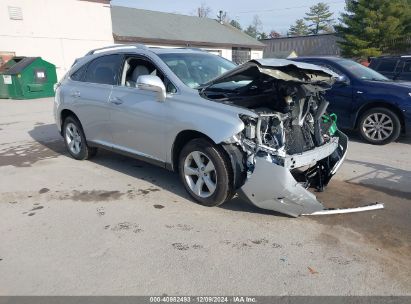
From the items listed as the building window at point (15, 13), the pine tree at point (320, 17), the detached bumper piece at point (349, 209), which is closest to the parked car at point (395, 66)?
the detached bumper piece at point (349, 209)

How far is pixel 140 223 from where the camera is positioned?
13.3 ft

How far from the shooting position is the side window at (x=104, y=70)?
539 centimetres

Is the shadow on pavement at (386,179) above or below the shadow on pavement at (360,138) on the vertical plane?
above

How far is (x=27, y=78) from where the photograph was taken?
55.0 feet

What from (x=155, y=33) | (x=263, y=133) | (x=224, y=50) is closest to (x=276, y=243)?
(x=263, y=133)

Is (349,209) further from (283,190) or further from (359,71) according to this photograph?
(359,71)

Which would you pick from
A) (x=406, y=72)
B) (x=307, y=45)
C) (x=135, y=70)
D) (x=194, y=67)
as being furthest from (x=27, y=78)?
(x=307, y=45)

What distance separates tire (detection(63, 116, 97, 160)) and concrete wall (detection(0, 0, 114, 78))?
16335mm

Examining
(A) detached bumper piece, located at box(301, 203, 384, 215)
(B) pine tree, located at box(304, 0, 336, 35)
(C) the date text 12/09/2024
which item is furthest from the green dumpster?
(B) pine tree, located at box(304, 0, 336, 35)

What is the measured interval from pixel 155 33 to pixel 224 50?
7220 millimetres

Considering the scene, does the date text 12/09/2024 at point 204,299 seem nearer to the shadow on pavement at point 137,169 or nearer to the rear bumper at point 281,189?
the rear bumper at point 281,189

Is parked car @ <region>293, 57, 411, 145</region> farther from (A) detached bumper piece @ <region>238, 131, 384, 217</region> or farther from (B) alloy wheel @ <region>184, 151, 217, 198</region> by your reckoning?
(B) alloy wheel @ <region>184, 151, 217, 198</region>

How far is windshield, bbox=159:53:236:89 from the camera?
473 centimetres

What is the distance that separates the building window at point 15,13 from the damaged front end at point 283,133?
63.6 feet
